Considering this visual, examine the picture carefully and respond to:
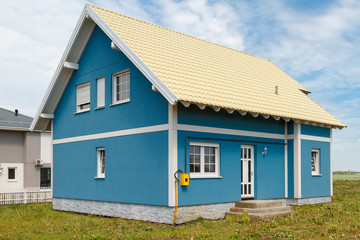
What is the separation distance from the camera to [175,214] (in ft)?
44.4

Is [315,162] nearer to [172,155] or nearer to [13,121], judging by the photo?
[172,155]

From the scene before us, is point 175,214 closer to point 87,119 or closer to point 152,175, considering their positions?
point 152,175

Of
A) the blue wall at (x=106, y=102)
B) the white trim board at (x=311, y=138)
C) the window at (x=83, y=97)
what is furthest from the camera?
the window at (x=83, y=97)

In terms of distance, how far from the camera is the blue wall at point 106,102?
14.9m

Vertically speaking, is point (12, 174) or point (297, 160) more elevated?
point (297, 160)

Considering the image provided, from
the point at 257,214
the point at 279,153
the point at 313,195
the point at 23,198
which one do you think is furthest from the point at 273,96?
the point at 23,198

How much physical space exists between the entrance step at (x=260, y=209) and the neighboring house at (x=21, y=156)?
17.4m

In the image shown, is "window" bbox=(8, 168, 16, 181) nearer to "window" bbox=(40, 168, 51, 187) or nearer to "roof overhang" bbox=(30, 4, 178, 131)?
"window" bbox=(40, 168, 51, 187)

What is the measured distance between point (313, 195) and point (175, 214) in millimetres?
8045

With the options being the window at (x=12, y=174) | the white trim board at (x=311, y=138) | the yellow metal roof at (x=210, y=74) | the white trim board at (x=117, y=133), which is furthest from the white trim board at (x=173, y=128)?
the window at (x=12, y=174)

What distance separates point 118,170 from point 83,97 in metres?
4.33

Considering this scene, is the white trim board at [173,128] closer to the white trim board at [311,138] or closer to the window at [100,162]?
the white trim board at [311,138]

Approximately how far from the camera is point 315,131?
1953 centimetres

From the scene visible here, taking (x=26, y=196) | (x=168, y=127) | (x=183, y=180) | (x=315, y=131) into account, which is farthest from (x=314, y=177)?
(x=26, y=196)
